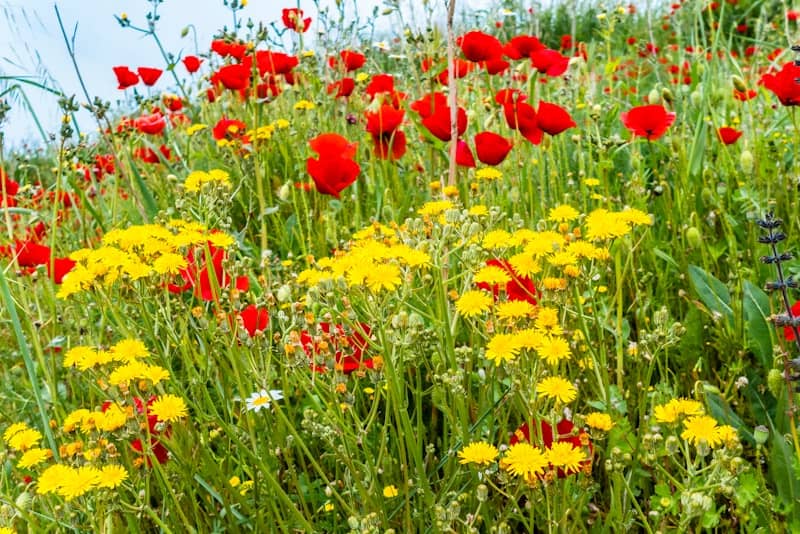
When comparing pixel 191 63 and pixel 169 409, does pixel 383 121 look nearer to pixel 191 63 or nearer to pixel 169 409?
pixel 169 409

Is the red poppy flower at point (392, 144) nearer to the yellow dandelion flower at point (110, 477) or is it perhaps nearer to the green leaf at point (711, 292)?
the green leaf at point (711, 292)

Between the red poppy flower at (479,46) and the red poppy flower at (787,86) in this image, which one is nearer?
the red poppy flower at (787,86)

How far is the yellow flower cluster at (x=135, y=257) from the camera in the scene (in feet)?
3.84

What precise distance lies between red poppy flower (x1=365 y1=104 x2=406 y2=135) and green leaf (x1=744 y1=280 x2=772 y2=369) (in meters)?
1.05

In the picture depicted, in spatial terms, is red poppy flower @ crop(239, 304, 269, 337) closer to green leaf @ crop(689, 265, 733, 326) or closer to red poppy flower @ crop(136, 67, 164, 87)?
green leaf @ crop(689, 265, 733, 326)

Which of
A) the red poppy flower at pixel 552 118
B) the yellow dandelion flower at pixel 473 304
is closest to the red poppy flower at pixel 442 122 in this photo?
the red poppy flower at pixel 552 118

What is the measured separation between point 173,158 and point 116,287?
7.38 feet

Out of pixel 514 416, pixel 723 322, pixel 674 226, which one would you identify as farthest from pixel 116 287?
pixel 674 226

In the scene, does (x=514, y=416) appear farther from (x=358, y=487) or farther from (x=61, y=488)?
(x=61, y=488)

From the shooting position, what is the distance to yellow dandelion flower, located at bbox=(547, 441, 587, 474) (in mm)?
936

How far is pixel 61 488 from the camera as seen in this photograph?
0.99 metres

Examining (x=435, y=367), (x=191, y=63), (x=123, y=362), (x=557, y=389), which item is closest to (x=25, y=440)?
(x=123, y=362)

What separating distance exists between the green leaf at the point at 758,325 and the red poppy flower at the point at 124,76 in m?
2.36

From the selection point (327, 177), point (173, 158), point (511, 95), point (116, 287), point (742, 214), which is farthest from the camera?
point (173, 158)
